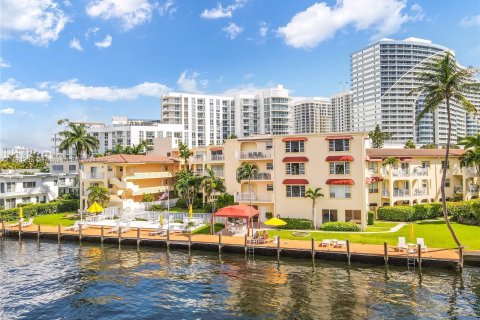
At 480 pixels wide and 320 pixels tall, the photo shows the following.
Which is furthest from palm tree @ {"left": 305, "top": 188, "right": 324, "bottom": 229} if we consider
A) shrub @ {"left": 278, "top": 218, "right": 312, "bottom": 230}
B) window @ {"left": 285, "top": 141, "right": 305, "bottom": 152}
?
window @ {"left": 285, "top": 141, "right": 305, "bottom": 152}

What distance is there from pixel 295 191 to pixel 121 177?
98.3ft

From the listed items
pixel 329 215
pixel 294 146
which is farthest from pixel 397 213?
pixel 294 146

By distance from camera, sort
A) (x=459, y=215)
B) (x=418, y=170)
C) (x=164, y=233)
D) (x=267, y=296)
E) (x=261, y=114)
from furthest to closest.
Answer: (x=261, y=114) → (x=418, y=170) → (x=459, y=215) → (x=164, y=233) → (x=267, y=296)

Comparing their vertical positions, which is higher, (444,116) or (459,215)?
(444,116)

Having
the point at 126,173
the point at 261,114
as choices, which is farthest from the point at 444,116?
the point at 126,173

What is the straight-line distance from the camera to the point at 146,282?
3188cm

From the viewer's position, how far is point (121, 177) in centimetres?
6406

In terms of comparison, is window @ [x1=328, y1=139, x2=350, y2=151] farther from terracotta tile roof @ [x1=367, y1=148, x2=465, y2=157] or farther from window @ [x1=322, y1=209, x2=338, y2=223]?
terracotta tile roof @ [x1=367, y1=148, x2=465, y2=157]

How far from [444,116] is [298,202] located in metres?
160

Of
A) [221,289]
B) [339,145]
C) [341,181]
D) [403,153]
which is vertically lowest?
[221,289]

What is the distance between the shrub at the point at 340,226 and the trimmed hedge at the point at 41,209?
43725 millimetres

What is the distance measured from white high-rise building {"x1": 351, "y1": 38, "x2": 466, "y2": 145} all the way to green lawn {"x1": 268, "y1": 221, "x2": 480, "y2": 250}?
146413 millimetres

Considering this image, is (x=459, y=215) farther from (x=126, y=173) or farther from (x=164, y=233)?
(x=126, y=173)

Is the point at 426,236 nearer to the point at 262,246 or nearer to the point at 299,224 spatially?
the point at 299,224
